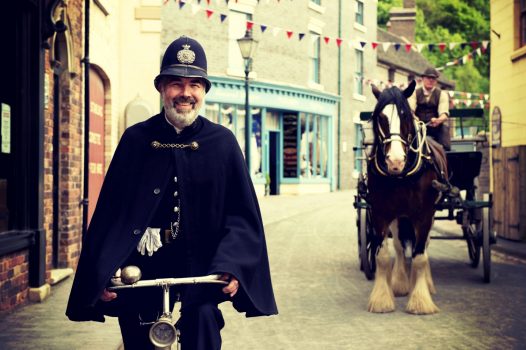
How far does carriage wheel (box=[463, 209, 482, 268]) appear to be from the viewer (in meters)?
10.2

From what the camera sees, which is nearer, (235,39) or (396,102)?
(396,102)

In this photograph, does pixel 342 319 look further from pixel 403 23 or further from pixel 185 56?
pixel 403 23

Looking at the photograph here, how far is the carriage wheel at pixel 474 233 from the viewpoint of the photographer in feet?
33.5

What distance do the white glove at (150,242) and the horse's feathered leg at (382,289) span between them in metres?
4.70

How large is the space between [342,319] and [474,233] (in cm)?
354

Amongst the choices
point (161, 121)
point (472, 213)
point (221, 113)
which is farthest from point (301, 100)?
point (161, 121)

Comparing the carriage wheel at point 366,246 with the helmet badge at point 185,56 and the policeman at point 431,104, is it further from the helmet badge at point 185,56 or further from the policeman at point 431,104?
the helmet badge at point 185,56

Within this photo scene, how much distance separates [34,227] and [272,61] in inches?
883

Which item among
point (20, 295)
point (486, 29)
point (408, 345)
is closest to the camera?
point (408, 345)

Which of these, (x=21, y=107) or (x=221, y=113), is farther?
(x=221, y=113)

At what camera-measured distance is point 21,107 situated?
8117 millimetres

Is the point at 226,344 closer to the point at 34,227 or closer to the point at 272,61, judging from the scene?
the point at 34,227

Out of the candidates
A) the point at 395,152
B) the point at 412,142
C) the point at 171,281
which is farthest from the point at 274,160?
the point at 171,281

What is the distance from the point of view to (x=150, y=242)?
11.8 ft
